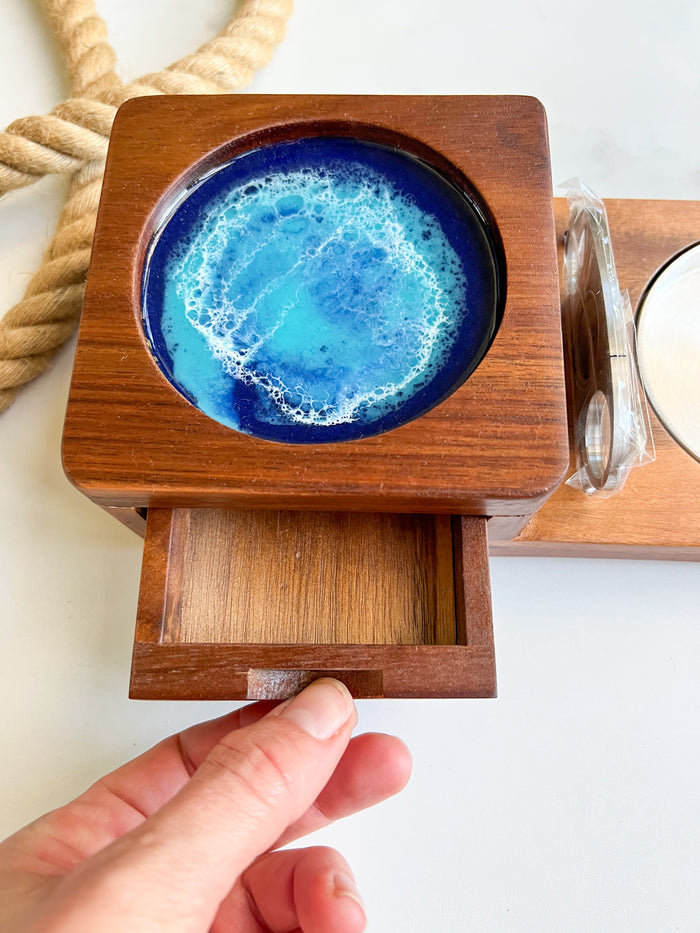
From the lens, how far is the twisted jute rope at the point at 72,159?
63cm

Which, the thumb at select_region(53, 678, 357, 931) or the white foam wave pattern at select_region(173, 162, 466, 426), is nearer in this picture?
the thumb at select_region(53, 678, 357, 931)

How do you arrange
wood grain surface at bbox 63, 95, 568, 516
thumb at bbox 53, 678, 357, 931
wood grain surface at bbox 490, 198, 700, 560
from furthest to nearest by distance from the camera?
wood grain surface at bbox 490, 198, 700, 560 → wood grain surface at bbox 63, 95, 568, 516 → thumb at bbox 53, 678, 357, 931

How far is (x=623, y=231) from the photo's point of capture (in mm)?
627

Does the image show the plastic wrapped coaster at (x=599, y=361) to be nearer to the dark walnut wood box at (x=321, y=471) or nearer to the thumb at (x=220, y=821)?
the dark walnut wood box at (x=321, y=471)

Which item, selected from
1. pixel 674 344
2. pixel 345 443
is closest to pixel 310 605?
pixel 345 443

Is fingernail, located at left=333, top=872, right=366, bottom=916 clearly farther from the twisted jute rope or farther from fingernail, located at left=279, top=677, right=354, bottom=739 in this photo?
the twisted jute rope

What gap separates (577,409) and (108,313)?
33 cm

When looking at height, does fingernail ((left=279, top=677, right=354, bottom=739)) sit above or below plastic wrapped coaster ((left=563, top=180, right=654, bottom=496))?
below

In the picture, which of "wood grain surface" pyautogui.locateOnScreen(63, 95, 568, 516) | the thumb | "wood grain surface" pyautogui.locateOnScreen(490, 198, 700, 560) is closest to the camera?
the thumb

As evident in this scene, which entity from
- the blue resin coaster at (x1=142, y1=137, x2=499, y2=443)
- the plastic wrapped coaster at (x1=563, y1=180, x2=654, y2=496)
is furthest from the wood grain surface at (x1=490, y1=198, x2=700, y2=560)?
the blue resin coaster at (x1=142, y1=137, x2=499, y2=443)

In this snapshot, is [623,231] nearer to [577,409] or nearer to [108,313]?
[577,409]

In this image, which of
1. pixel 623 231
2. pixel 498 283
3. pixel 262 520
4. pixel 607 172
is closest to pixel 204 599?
pixel 262 520

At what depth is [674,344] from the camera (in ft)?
2.04

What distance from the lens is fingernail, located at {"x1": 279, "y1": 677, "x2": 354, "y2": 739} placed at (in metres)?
0.41
